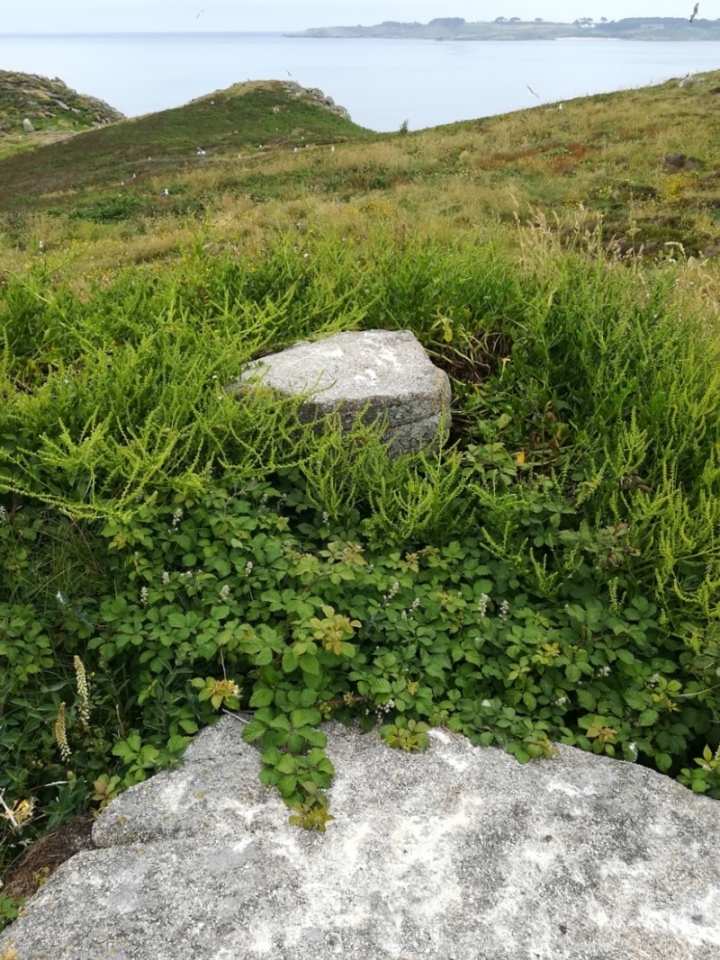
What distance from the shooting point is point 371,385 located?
394 centimetres

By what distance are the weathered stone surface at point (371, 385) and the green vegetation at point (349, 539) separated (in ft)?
0.55

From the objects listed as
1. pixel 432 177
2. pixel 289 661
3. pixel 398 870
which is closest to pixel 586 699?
pixel 398 870

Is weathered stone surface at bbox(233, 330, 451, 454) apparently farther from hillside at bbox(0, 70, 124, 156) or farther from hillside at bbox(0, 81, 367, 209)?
hillside at bbox(0, 70, 124, 156)

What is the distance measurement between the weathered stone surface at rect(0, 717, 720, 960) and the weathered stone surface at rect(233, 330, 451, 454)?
1875mm

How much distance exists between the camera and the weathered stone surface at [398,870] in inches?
75.0

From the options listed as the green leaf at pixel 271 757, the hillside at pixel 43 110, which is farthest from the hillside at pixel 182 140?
the green leaf at pixel 271 757

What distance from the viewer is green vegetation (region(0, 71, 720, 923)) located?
8.59 feet

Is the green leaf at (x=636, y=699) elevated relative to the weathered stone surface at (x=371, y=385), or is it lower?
lower

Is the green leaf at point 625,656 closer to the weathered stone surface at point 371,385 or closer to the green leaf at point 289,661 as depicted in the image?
the green leaf at point 289,661

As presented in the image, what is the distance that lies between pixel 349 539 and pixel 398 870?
5.00 feet

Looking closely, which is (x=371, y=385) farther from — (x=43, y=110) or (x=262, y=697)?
(x=43, y=110)

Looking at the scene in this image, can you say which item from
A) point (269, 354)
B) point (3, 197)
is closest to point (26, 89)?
point (3, 197)

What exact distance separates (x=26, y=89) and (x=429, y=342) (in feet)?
257

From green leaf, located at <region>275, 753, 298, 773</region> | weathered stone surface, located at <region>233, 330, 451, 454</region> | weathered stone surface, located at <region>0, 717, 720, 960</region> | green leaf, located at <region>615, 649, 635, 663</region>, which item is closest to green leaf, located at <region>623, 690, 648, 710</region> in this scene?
green leaf, located at <region>615, 649, 635, 663</region>
